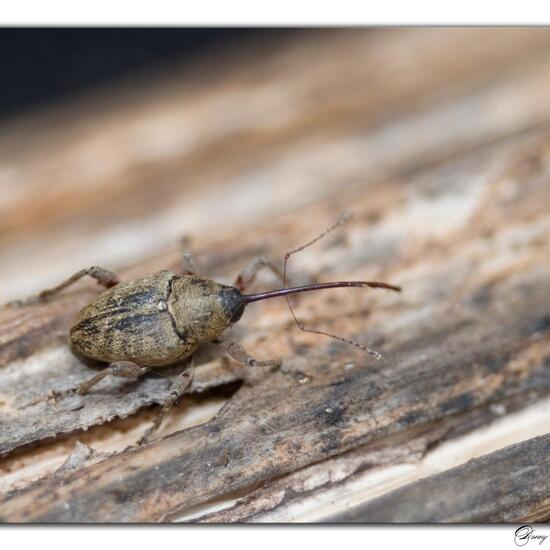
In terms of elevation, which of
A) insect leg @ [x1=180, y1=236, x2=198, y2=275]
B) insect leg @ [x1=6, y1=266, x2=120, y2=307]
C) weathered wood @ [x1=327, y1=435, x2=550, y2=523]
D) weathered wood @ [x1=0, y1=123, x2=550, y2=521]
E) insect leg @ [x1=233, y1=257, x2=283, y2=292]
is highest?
insect leg @ [x1=6, y1=266, x2=120, y2=307]

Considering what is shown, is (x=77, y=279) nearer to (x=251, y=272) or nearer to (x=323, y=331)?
(x=251, y=272)

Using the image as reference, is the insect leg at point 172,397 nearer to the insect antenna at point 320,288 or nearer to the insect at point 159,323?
the insect at point 159,323

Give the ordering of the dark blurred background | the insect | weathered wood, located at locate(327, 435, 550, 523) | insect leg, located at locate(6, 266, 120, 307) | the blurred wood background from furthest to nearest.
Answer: the dark blurred background, insect leg, located at locate(6, 266, 120, 307), the insect, the blurred wood background, weathered wood, located at locate(327, 435, 550, 523)

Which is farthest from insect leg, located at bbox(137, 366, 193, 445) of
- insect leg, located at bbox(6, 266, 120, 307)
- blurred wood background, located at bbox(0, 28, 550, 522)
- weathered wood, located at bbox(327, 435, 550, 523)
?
weathered wood, located at bbox(327, 435, 550, 523)

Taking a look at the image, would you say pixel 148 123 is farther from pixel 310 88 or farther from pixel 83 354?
pixel 83 354

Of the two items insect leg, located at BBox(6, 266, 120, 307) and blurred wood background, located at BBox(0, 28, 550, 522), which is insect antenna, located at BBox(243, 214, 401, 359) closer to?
blurred wood background, located at BBox(0, 28, 550, 522)
